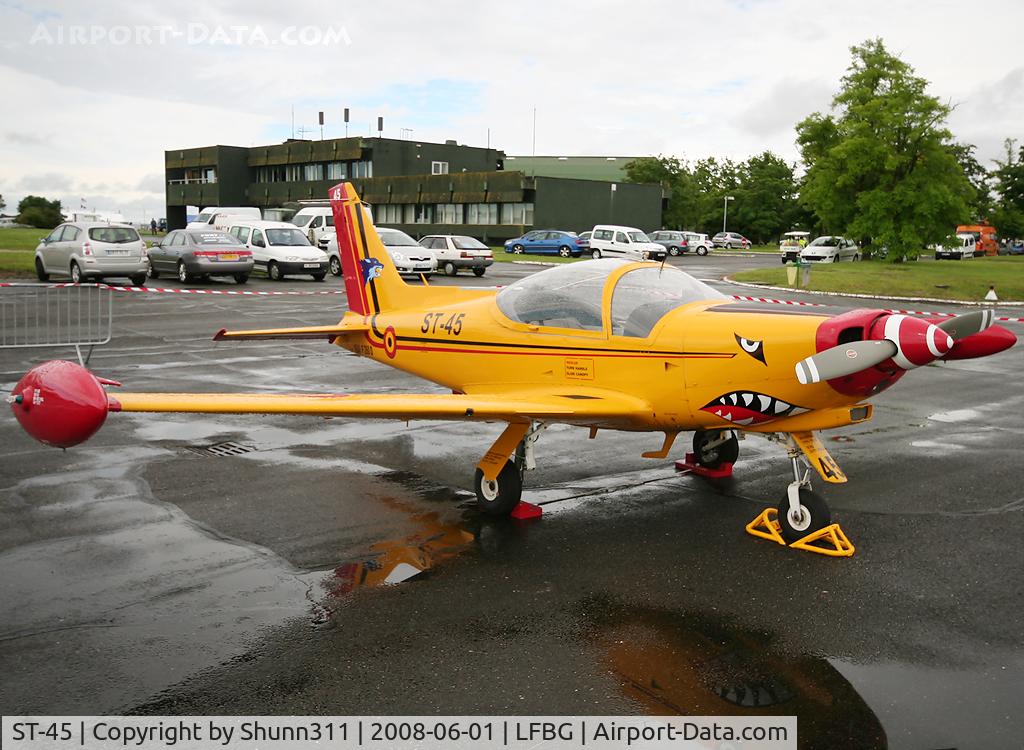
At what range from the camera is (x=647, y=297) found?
274 inches

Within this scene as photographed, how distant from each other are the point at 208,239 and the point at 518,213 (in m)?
37.4

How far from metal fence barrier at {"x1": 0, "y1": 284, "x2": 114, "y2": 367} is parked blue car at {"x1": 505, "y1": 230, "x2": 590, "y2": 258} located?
33.2 metres

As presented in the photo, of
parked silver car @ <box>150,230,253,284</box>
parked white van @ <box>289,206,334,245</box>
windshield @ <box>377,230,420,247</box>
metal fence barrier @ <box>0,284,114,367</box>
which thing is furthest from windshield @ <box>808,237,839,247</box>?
metal fence barrier @ <box>0,284,114,367</box>

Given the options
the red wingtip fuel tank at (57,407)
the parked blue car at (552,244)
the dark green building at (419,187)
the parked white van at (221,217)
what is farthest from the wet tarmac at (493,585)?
the dark green building at (419,187)

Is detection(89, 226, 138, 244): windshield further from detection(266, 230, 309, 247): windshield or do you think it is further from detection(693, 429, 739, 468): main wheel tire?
detection(693, 429, 739, 468): main wheel tire

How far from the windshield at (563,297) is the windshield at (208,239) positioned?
23280mm

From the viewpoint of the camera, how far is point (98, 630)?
5.09 meters

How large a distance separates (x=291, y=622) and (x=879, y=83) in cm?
5321

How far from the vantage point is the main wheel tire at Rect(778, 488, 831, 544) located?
6.58 m

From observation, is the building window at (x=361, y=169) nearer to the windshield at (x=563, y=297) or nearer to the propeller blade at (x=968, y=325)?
the windshield at (x=563, y=297)

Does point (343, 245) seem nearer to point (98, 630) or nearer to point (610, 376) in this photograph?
point (610, 376)

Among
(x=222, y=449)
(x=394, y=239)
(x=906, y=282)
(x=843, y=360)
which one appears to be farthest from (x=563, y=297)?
(x=906, y=282)

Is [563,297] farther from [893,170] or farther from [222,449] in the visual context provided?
[893,170]

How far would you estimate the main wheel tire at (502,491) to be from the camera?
7.20 metres
